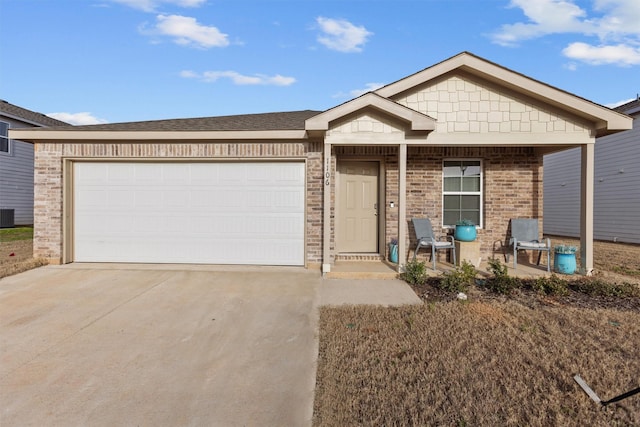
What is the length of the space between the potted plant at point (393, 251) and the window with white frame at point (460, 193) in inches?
49.5

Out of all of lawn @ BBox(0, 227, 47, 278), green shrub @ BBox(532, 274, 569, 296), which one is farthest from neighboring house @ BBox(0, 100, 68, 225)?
green shrub @ BBox(532, 274, 569, 296)

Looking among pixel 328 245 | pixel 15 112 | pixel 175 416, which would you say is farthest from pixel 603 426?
pixel 15 112

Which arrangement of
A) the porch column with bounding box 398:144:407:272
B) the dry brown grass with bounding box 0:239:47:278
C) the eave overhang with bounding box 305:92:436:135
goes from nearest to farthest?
the eave overhang with bounding box 305:92:436:135 → the porch column with bounding box 398:144:407:272 → the dry brown grass with bounding box 0:239:47:278

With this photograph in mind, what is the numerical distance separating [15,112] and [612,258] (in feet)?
68.7

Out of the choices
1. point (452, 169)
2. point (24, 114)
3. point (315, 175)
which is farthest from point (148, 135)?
point (24, 114)

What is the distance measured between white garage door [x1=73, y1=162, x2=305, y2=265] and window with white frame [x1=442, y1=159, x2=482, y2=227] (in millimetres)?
3217

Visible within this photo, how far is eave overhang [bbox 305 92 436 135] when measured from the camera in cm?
632

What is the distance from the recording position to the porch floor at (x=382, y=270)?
6.51 metres

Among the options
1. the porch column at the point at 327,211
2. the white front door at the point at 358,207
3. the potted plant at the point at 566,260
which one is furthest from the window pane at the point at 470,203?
the porch column at the point at 327,211

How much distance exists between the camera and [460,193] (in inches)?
312

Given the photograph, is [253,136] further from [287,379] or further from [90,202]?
[287,379]

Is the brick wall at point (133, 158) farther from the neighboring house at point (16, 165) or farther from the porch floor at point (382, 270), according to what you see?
the neighboring house at point (16, 165)

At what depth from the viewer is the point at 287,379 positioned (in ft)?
10.1

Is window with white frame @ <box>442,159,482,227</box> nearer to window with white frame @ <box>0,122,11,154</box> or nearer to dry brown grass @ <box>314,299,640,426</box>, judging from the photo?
dry brown grass @ <box>314,299,640,426</box>
